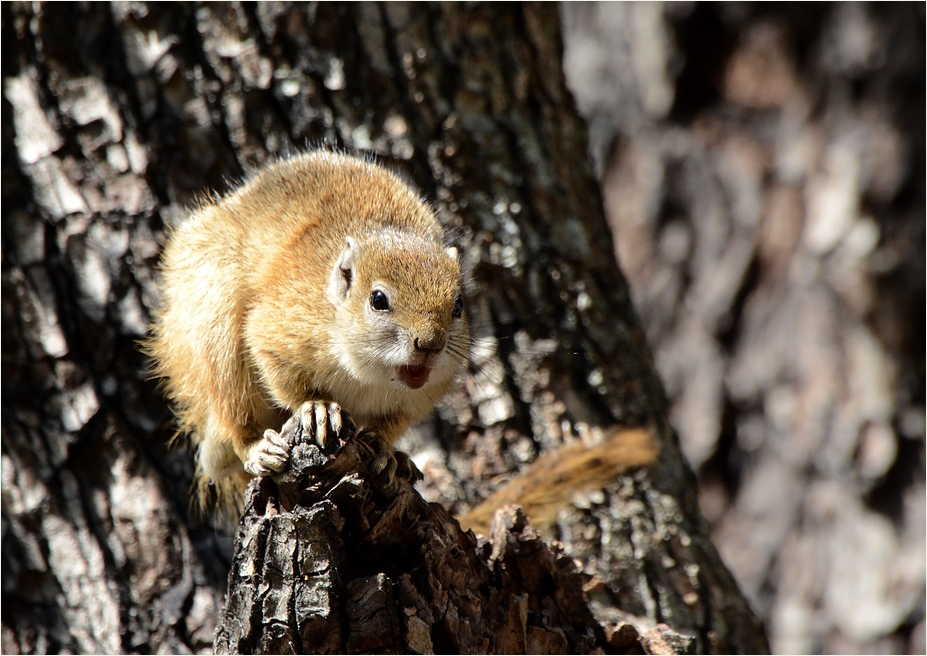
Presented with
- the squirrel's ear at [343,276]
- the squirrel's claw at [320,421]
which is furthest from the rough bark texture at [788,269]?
the squirrel's claw at [320,421]

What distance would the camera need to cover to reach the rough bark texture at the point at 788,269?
19.1 ft

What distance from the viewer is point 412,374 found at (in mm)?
2801

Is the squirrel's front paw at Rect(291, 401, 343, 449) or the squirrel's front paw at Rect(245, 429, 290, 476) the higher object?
the squirrel's front paw at Rect(291, 401, 343, 449)

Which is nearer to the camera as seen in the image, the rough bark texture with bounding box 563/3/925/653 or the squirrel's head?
the squirrel's head

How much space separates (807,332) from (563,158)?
2.93 m

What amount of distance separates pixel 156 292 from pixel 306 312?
0.88 metres

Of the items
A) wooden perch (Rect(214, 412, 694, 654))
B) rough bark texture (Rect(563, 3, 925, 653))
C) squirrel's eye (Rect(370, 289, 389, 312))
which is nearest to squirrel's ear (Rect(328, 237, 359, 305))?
squirrel's eye (Rect(370, 289, 389, 312))

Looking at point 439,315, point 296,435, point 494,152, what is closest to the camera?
point 296,435

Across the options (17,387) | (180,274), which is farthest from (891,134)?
(17,387)

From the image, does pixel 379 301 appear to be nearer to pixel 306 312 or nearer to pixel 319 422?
pixel 306 312

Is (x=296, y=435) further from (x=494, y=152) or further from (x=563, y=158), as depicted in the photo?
(x=563, y=158)

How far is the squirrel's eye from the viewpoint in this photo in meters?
2.85

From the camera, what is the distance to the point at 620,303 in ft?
12.6

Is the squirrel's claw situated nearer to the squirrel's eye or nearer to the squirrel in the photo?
the squirrel
